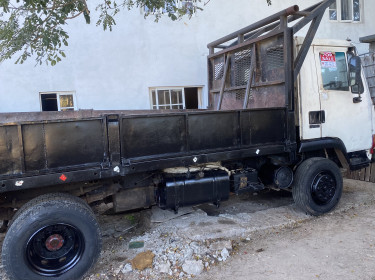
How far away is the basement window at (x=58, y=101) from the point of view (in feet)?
23.9

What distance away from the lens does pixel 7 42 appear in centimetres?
496

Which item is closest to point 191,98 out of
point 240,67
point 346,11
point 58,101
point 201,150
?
point 240,67

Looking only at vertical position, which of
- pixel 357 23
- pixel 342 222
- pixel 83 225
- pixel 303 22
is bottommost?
pixel 342 222

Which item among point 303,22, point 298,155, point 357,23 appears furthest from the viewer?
point 357,23

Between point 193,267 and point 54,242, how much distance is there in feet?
4.80

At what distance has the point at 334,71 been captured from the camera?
4777 millimetres

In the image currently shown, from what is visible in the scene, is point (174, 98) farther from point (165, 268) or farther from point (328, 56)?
point (165, 268)

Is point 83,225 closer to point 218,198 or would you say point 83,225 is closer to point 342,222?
point 218,198

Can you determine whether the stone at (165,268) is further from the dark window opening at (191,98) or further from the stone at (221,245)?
the dark window opening at (191,98)

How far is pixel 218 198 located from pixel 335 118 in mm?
2270

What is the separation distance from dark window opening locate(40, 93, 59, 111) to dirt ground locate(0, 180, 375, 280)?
11.0ft

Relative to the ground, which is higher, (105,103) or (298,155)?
(105,103)

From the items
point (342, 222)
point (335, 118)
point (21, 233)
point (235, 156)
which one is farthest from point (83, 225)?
point (335, 118)

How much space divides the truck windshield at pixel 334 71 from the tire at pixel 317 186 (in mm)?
1172
